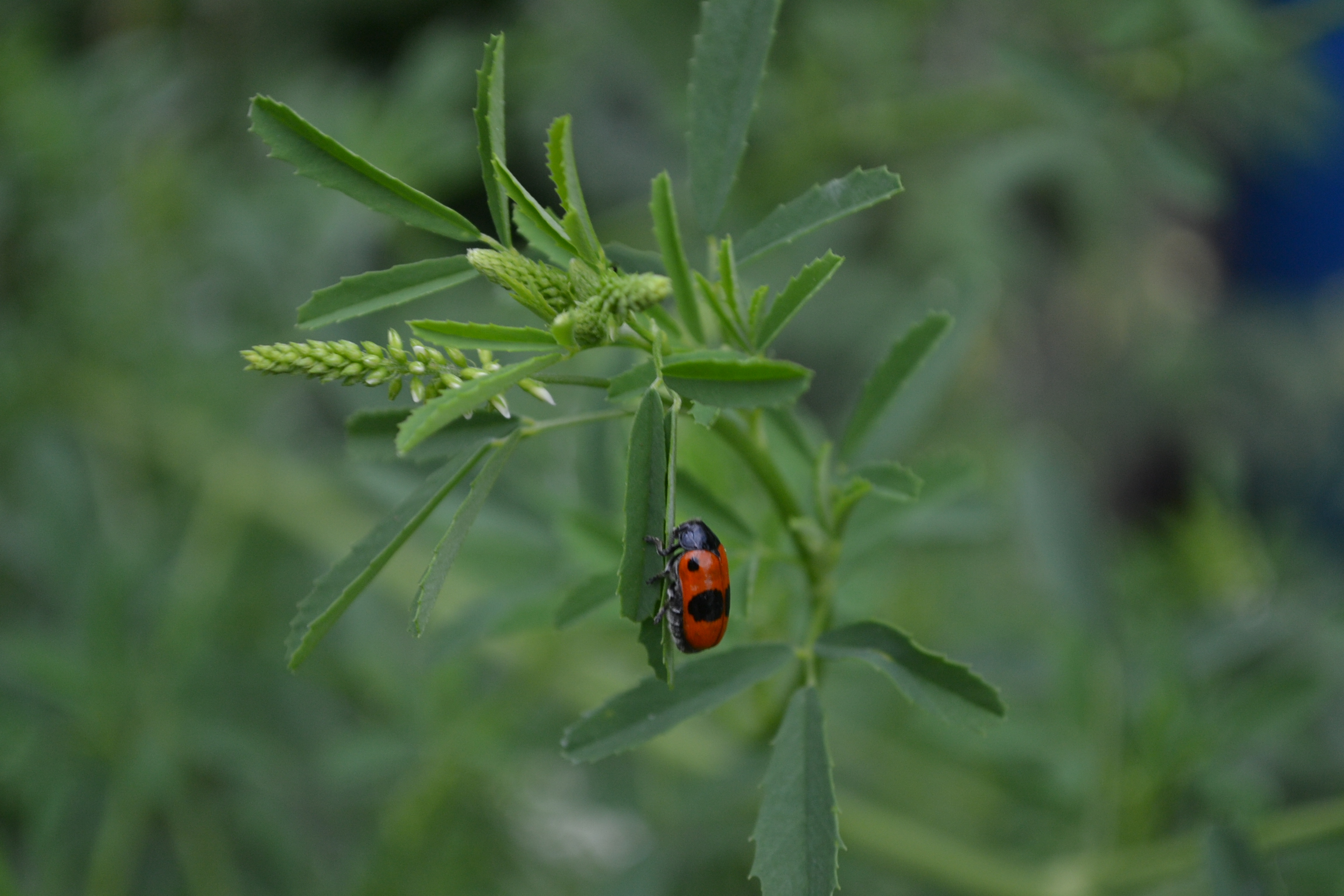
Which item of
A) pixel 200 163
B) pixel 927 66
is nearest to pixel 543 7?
pixel 200 163

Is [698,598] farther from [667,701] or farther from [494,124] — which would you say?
[494,124]

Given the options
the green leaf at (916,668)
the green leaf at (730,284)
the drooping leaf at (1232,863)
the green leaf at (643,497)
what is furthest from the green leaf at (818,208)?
the drooping leaf at (1232,863)

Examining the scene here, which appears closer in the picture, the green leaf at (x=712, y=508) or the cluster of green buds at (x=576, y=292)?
the cluster of green buds at (x=576, y=292)

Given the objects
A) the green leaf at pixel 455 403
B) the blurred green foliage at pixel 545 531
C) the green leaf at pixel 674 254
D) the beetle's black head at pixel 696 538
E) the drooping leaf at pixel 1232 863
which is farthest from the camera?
the blurred green foliage at pixel 545 531

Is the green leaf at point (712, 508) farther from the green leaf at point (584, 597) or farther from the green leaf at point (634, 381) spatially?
the green leaf at point (634, 381)

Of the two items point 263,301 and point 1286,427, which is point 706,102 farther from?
point 1286,427

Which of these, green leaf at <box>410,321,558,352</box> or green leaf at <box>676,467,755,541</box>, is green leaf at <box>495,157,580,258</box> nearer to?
green leaf at <box>410,321,558,352</box>

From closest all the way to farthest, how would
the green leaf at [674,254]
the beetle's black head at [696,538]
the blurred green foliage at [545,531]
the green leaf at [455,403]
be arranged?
the green leaf at [455,403], the green leaf at [674,254], the beetle's black head at [696,538], the blurred green foliage at [545,531]
